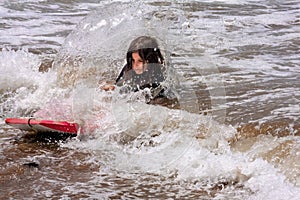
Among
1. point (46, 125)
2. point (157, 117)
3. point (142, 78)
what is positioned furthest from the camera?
point (142, 78)

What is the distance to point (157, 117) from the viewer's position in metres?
5.83

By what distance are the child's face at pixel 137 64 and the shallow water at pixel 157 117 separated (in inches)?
12.6

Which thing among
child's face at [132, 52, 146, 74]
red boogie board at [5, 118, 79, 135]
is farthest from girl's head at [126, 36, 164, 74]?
red boogie board at [5, 118, 79, 135]

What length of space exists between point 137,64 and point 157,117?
85 centimetres

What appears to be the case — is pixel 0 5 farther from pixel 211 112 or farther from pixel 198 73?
A: pixel 211 112

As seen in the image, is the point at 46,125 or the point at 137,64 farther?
the point at 137,64

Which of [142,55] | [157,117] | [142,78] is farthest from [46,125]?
[142,55]

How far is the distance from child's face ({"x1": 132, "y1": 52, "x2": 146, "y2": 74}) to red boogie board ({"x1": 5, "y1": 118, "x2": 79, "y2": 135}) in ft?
3.79

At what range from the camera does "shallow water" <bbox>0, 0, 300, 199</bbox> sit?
436 cm

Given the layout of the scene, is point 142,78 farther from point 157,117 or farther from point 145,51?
point 157,117

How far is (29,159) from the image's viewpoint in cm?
495

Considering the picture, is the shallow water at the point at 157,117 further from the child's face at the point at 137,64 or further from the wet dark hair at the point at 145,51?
the wet dark hair at the point at 145,51

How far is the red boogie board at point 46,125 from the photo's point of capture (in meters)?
5.50

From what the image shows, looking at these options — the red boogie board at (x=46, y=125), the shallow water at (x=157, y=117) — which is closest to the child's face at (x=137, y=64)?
the shallow water at (x=157, y=117)
